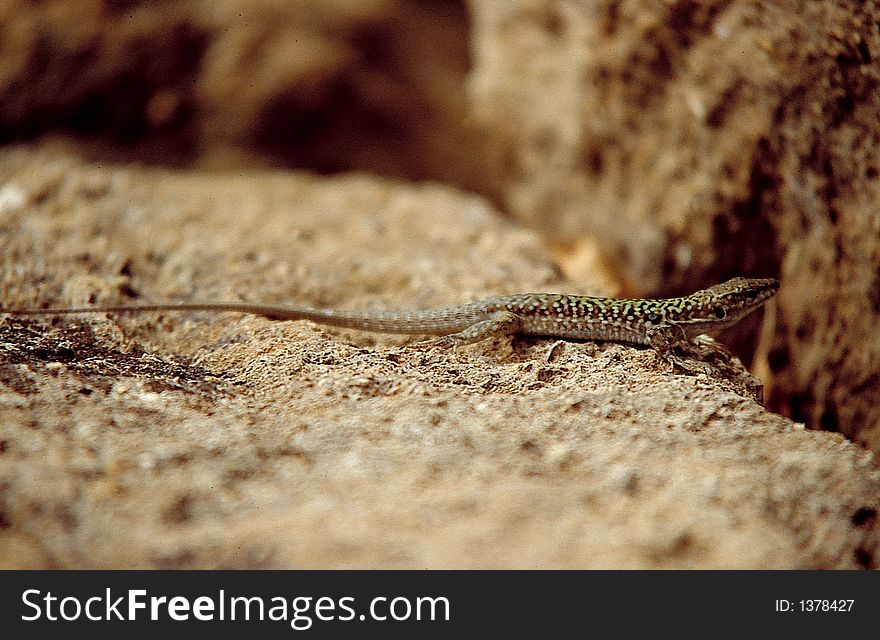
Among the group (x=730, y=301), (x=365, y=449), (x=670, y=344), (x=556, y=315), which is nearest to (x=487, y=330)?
(x=556, y=315)

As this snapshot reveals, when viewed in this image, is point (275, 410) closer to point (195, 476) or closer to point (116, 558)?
point (195, 476)

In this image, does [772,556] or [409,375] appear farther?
[409,375]

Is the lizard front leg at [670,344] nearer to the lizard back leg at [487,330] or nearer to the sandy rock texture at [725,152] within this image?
the lizard back leg at [487,330]

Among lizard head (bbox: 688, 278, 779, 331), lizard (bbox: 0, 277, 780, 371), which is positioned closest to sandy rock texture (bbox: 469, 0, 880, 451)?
lizard head (bbox: 688, 278, 779, 331)

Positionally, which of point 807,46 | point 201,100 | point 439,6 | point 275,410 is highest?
point 439,6

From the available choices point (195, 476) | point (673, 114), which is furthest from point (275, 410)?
point (673, 114)

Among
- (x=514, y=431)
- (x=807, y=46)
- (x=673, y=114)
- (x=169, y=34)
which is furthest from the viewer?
(x=169, y=34)

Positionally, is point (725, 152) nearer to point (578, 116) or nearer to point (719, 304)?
point (719, 304)
